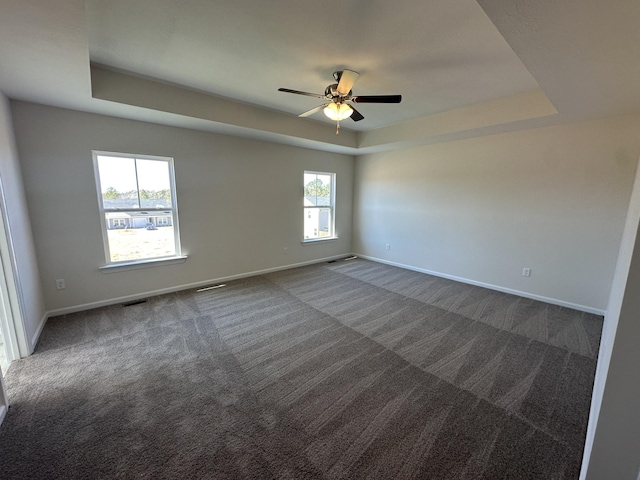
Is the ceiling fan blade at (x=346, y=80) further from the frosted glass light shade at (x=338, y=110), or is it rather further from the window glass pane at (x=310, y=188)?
the window glass pane at (x=310, y=188)

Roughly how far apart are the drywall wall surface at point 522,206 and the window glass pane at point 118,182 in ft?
14.5

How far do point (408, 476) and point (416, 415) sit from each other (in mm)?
430

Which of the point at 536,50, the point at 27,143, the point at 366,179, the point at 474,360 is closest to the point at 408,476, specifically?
the point at 474,360

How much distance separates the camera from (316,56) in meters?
2.32

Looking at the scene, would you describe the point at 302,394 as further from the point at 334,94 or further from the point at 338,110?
the point at 334,94

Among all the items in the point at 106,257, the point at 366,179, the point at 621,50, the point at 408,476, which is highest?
the point at 621,50

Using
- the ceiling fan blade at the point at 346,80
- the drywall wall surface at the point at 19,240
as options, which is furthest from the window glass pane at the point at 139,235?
the ceiling fan blade at the point at 346,80

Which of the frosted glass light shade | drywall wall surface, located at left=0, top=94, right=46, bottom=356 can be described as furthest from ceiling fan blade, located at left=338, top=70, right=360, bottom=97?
drywall wall surface, located at left=0, top=94, right=46, bottom=356

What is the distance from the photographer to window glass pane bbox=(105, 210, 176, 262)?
11.0ft

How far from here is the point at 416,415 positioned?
1737mm

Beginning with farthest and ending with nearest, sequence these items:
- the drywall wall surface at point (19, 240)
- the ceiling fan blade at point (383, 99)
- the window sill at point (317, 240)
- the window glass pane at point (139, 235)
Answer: the window sill at point (317, 240)
the window glass pane at point (139, 235)
the ceiling fan blade at point (383, 99)
the drywall wall surface at point (19, 240)

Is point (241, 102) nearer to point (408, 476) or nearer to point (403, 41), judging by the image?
point (403, 41)

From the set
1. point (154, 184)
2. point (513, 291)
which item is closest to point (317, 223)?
point (154, 184)

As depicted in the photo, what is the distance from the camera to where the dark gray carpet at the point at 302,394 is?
1.43 m
